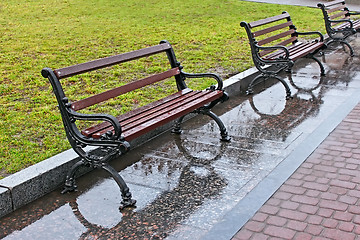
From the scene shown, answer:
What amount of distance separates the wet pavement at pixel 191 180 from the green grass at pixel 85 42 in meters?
0.78

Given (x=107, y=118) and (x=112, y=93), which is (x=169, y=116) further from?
(x=107, y=118)

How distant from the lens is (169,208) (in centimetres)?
437

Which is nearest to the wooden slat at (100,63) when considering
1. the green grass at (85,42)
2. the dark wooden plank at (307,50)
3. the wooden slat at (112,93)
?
the wooden slat at (112,93)

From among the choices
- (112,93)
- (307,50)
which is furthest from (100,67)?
(307,50)

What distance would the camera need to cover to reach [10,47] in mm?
10984

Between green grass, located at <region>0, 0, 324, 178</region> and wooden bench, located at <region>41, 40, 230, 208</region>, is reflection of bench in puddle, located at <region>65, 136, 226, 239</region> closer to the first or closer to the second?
wooden bench, located at <region>41, 40, 230, 208</region>

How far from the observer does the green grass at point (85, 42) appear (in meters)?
6.00

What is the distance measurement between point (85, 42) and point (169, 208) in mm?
8017

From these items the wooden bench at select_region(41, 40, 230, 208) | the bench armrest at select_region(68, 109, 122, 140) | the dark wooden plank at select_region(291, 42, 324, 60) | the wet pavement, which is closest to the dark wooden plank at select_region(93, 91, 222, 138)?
the wooden bench at select_region(41, 40, 230, 208)

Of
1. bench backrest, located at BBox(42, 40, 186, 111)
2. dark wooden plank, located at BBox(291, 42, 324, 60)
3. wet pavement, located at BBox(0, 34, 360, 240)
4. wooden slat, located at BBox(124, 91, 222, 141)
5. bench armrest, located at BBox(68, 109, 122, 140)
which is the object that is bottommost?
wet pavement, located at BBox(0, 34, 360, 240)

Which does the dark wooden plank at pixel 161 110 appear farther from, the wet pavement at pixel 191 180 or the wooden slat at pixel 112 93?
the wet pavement at pixel 191 180

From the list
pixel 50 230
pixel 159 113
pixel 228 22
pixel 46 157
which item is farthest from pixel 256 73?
pixel 228 22

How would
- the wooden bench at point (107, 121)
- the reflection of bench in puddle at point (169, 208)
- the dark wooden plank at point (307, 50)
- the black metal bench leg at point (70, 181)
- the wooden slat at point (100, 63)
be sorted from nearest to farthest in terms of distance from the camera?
the reflection of bench in puddle at point (169, 208)
the wooden bench at point (107, 121)
the wooden slat at point (100, 63)
the black metal bench leg at point (70, 181)
the dark wooden plank at point (307, 50)

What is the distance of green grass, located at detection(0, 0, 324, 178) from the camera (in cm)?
600
